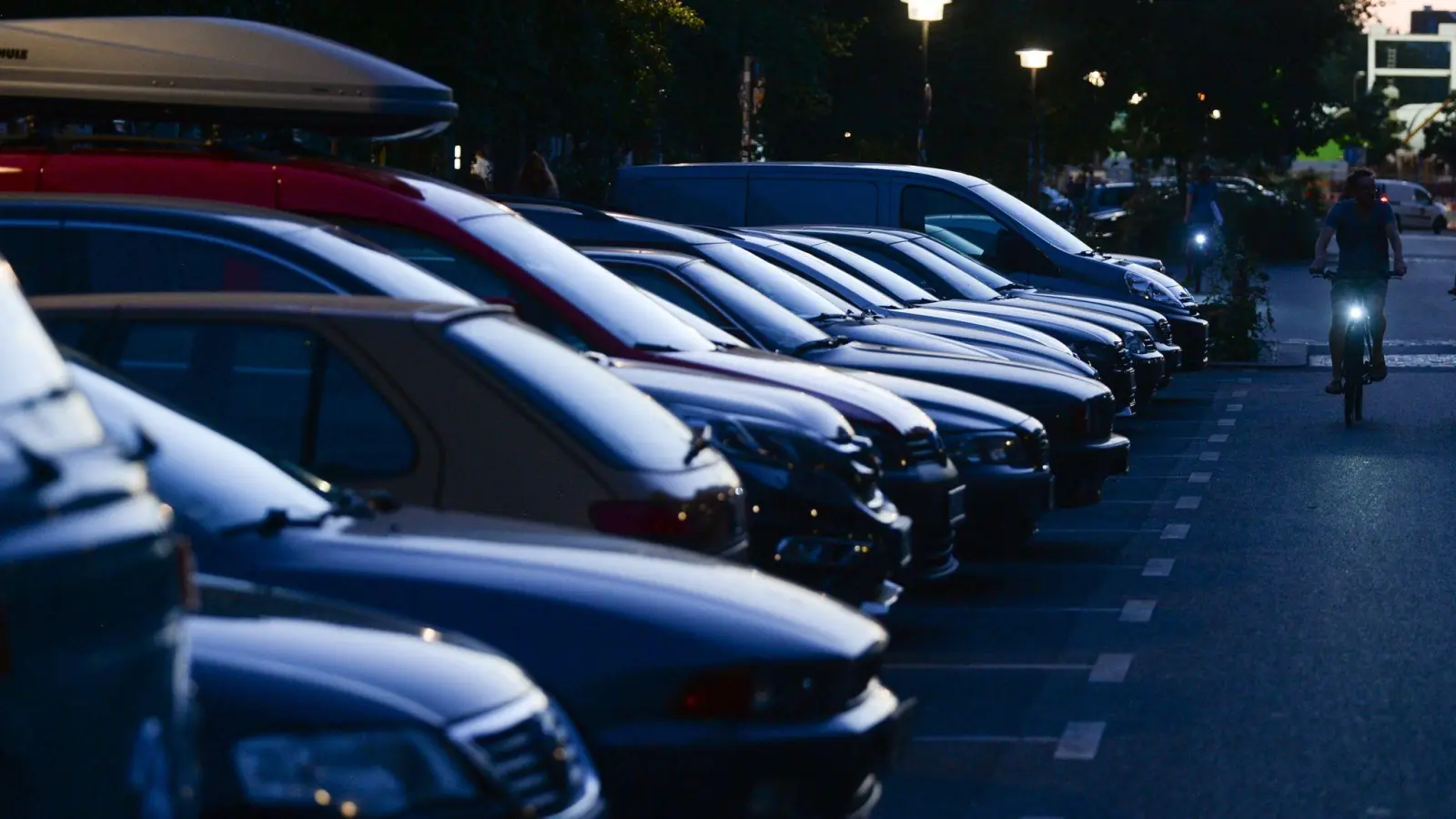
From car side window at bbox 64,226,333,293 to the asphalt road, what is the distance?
2.28m

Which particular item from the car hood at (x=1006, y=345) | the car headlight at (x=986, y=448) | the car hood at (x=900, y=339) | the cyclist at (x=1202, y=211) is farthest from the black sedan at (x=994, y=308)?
the cyclist at (x=1202, y=211)

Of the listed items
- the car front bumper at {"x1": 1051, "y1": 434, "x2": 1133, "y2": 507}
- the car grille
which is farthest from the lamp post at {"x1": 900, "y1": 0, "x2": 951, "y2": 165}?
the car grille

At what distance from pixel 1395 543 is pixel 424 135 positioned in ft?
15.9

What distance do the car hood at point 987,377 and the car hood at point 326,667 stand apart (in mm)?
7675

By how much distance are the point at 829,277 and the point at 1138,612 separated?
5235mm

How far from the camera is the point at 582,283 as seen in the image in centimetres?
935

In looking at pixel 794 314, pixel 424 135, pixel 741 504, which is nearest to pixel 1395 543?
pixel 794 314

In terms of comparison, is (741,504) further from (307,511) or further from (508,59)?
(508,59)

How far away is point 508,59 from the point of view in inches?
938

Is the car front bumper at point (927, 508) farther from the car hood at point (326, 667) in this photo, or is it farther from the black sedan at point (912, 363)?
the car hood at point (326, 667)

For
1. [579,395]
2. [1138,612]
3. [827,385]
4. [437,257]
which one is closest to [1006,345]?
[1138,612]

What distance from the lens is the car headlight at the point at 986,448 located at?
10906mm

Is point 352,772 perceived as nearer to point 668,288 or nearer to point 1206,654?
point 1206,654

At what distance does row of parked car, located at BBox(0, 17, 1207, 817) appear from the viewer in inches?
124
